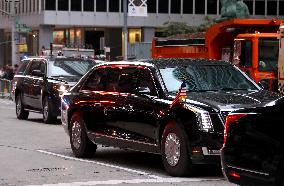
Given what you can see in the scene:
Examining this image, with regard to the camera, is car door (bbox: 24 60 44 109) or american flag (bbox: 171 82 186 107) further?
car door (bbox: 24 60 44 109)

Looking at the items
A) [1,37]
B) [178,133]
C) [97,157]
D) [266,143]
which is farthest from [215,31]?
[1,37]

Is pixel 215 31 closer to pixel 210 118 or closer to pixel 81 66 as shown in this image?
pixel 81 66

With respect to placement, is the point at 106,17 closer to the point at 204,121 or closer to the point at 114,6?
the point at 114,6

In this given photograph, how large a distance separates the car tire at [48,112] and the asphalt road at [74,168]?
475 centimetres

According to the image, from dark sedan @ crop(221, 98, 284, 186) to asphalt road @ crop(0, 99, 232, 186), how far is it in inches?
91.5

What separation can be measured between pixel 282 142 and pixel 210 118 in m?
3.29

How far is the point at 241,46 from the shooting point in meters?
22.2

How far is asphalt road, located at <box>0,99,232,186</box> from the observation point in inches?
422

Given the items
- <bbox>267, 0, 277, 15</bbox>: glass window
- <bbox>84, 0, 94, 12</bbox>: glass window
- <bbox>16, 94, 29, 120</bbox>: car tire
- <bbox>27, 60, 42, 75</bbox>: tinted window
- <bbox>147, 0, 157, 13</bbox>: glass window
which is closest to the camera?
<bbox>27, 60, 42, 75</bbox>: tinted window

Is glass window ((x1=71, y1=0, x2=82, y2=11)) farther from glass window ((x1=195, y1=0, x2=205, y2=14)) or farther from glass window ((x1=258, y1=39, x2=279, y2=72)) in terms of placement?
glass window ((x1=258, y1=39, x2=279, y2=72))

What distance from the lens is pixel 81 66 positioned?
895 inches

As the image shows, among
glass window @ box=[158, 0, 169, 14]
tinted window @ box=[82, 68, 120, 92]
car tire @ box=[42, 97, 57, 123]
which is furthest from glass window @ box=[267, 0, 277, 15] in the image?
tinted window @ box=[82, 68, 120, 92]

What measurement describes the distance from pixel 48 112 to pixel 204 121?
38.8 feet

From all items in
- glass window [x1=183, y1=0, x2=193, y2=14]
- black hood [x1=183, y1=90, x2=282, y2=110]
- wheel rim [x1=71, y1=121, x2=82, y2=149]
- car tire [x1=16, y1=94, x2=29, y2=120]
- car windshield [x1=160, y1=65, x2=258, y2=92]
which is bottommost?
car tire [x1=16, y1=94, x2=29, y2=120]
